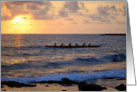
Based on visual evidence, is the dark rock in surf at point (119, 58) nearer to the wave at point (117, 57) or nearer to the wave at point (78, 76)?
the wave at point (117, 57)

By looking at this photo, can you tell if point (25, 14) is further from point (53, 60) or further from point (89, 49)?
point (89, 49)

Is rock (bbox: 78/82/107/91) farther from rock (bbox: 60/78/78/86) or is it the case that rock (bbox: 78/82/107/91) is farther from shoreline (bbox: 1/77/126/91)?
rock (bbox: 60/78/78/86)

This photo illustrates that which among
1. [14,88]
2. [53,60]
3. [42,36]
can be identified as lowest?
[14,88]

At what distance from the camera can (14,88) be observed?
6.71 metres

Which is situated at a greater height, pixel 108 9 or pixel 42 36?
pixel 108 9

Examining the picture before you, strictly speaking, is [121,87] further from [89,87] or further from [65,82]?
[65,82]

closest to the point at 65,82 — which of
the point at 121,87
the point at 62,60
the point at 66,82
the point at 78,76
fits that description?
the point at 66,82

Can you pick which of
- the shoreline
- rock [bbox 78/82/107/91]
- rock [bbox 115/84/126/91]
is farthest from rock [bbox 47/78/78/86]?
rock [bbox 115/84/126/91]

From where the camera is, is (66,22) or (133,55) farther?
(66,22)

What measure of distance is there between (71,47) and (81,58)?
37cm

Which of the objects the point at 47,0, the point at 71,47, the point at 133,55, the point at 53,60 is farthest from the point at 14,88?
the point at 133,55

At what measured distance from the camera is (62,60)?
6.93 metres

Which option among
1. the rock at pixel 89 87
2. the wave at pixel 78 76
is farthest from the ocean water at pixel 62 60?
the rock at pixel 89 87

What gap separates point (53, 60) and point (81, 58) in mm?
659
